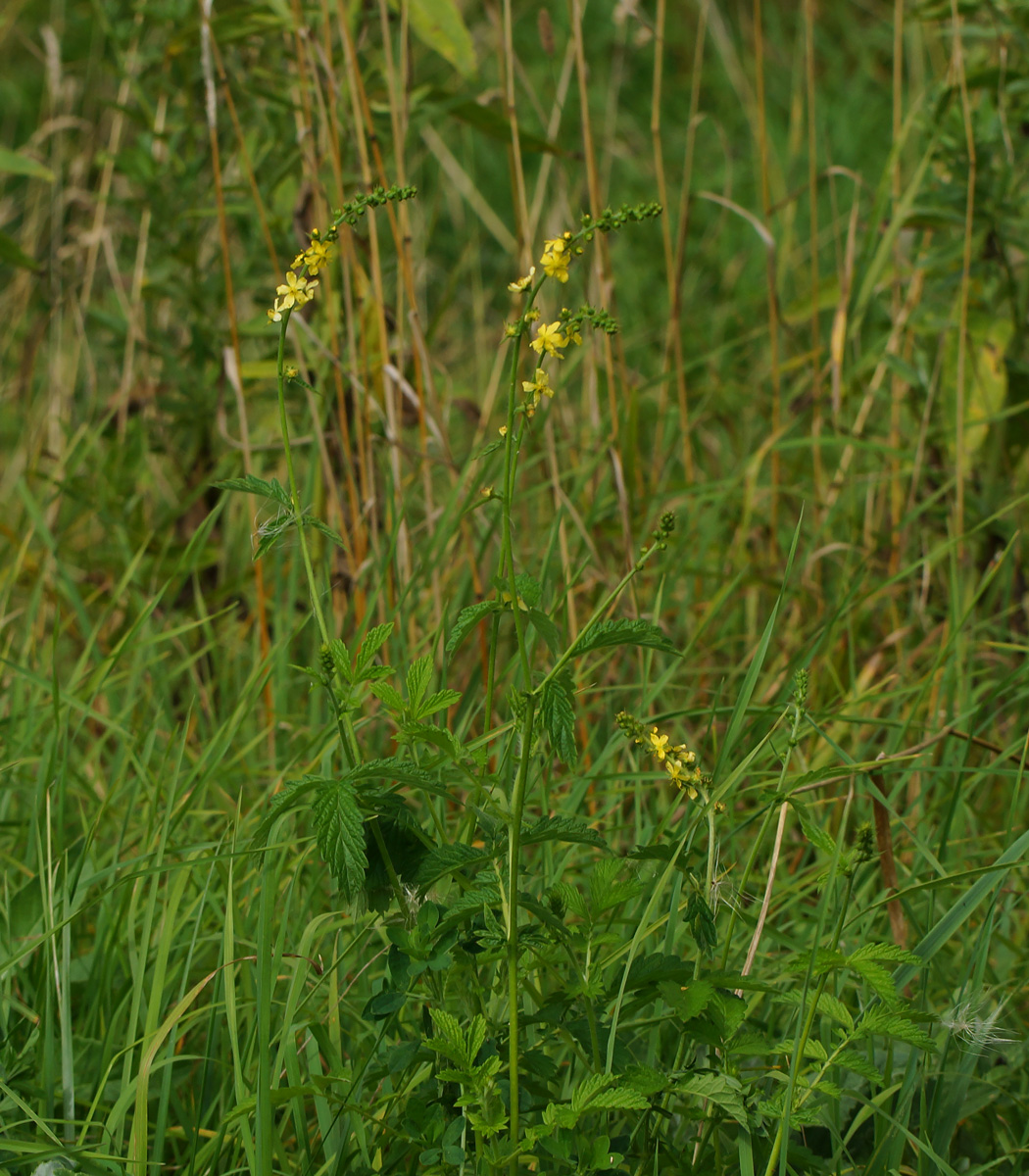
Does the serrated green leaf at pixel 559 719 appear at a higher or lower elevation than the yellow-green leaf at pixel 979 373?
higher

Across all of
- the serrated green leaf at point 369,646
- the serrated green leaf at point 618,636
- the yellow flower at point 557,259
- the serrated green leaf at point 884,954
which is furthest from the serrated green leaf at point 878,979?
the yellow flower at point 557,259

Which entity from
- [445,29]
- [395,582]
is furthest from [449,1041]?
[445,29]

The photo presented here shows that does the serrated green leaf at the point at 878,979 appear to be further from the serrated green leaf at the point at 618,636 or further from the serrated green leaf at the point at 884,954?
the serrated green leaf at the point at 618,636

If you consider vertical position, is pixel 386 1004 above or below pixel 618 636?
below

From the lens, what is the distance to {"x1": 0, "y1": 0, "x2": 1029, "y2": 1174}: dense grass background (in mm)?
939

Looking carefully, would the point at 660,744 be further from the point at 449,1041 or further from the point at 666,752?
the point at 449,1041

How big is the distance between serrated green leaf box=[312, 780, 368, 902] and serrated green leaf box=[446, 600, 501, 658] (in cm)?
11

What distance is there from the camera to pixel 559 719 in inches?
27.0

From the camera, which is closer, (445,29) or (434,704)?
(434,704)

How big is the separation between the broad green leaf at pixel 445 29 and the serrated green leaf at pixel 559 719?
3.08ft

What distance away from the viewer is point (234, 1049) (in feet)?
2.68

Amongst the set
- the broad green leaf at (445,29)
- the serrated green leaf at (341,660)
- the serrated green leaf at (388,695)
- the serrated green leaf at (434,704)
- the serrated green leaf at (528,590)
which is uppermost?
the broad green leaf at (445,29)

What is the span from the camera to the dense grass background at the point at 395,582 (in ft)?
3.08

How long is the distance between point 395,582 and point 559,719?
84 centimetres
